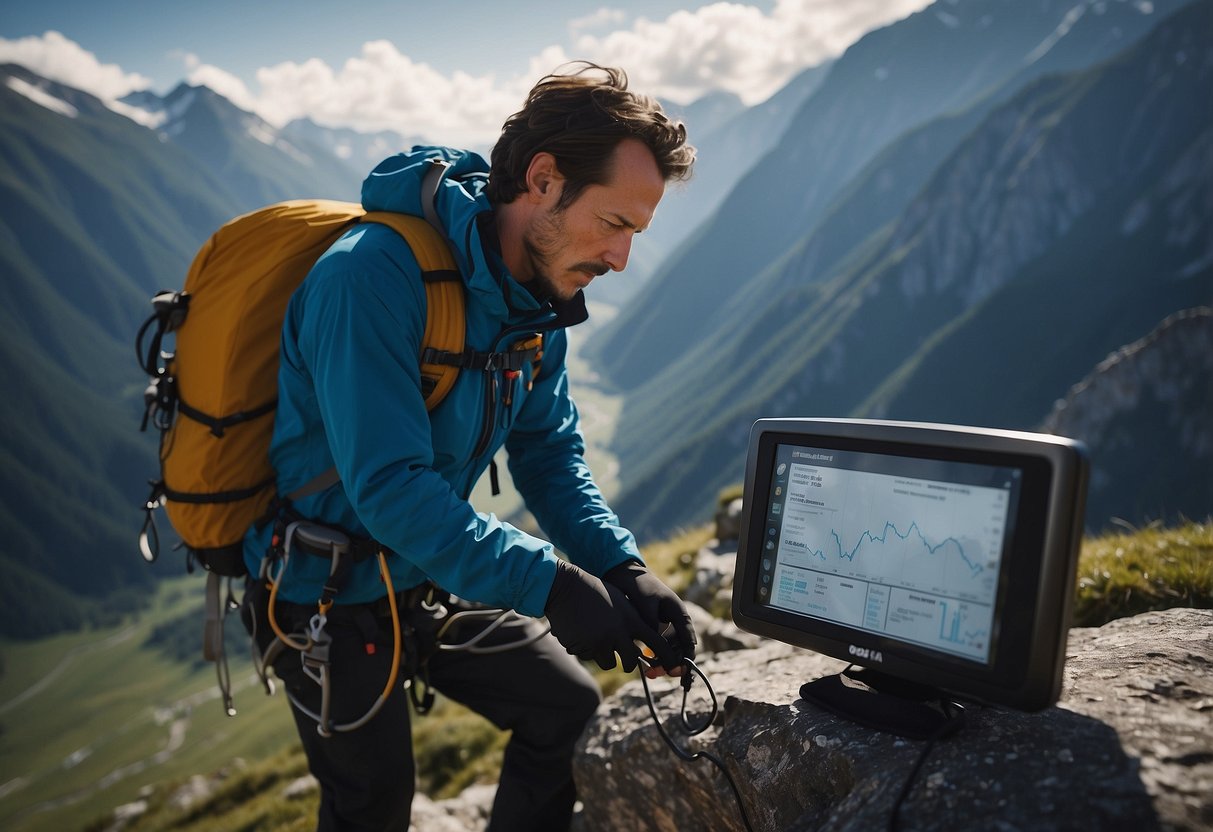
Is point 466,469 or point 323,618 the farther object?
point 466,469

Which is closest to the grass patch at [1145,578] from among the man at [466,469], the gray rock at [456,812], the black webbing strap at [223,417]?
the man at [466,469]

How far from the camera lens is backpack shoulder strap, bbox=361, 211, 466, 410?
396 cm

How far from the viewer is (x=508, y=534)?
369 centimetres

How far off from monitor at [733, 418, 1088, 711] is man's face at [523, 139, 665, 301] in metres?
1.40

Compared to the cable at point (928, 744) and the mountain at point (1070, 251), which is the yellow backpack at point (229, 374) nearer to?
the cable at point (928, 744)

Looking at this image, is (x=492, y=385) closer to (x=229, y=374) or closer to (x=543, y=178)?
(x=543, y=178)

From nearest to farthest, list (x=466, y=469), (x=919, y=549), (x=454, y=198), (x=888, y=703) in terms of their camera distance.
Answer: (x=919, y=549) → (x=888, y=703) → (x=454, y=198) → (x=466, y=469)

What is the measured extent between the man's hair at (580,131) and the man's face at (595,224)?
6 cm

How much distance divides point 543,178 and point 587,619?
2.41 m

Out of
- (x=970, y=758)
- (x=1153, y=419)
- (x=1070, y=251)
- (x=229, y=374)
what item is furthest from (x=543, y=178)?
(x=1070, y=251)

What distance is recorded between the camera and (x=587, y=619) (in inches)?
A: 141

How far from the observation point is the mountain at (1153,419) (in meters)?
114

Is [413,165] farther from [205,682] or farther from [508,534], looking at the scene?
[205,682]

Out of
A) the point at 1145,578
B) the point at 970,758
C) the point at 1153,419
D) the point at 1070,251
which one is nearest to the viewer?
the point at 970,758
